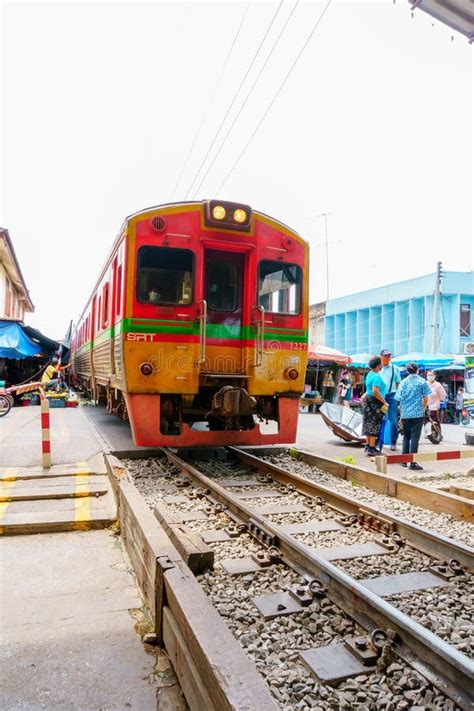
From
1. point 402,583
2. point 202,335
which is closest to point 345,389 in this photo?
point 202,335

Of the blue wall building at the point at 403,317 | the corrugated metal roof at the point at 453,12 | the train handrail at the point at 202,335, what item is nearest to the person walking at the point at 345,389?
the blue wall building at the point at 403,317

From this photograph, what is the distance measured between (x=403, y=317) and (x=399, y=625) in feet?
92.9

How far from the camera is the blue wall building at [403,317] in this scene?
26578 mm

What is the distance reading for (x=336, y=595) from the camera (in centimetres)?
312

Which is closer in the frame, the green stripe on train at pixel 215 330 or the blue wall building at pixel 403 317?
the green stripe on train at pixel 215 330

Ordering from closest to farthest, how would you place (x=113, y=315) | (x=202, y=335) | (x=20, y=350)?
(x=202, y=335)
(x=113, y=315)
(x=20, y=350)

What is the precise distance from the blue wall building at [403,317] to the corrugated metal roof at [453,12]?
2426 centimetres

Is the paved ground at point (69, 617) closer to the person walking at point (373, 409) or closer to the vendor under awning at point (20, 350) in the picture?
the person walking at point (373, 409)

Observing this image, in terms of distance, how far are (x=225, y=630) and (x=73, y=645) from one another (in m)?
1.04

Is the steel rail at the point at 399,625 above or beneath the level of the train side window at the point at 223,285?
beneath

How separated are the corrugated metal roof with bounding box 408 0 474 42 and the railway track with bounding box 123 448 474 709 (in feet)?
12.0

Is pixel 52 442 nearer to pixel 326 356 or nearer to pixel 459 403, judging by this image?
pixel 326 356

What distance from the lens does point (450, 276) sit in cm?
2670

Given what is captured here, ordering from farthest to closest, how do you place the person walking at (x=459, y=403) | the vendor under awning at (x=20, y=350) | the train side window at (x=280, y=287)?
the vendor under awning at (x=20, y=350) → the person walking at (x=459, y=403) → the train side window at (x=280, y=287)
